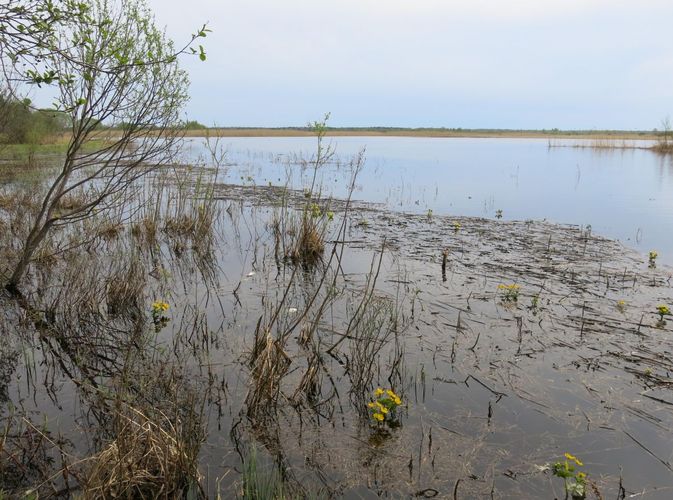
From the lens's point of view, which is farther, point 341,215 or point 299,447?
point 341,215

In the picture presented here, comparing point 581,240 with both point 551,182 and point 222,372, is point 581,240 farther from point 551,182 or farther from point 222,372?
point 551,182

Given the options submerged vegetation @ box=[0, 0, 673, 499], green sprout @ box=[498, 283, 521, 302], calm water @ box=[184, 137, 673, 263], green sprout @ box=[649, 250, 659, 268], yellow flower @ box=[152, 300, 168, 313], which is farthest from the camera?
calm water @ box=[184, 137, 673, 263]

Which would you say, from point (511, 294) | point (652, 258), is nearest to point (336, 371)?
point (511, 294)

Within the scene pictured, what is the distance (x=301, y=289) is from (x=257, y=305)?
94 cm

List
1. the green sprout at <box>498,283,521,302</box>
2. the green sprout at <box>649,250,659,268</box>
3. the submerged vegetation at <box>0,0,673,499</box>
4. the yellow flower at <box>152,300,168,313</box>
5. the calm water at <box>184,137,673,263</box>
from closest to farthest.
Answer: the submerged vegetation at <box>0,0,673,499</box> < the yellow flower at <box>152,300,168,313</box> < the green sprout at <box>498,283,521,302</box> < the green sprout at <box>649,250,659,268</box> < the calm water at <box>184,137,673,263</box>

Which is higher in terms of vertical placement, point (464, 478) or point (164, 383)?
point (164, 383)

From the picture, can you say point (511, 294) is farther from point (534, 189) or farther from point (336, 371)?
point (534, 189)

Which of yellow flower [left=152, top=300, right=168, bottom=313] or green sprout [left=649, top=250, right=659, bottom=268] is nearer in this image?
yellow flower [left=152, top=300, right=168, bottom=313]

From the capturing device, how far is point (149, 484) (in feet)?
10.1

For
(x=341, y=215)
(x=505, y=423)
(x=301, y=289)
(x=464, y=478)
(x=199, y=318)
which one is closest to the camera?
(x=464, y=478)

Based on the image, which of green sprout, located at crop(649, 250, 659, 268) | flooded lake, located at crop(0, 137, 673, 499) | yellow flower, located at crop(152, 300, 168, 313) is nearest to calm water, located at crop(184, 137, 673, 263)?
green sprout, located at crop(649, 250, 659, 268)

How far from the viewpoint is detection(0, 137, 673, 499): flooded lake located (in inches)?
130

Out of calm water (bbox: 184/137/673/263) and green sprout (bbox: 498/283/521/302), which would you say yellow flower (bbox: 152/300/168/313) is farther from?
green sprout (bbox: 498/283/521/302)

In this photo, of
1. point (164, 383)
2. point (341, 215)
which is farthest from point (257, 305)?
point (341, 215)
